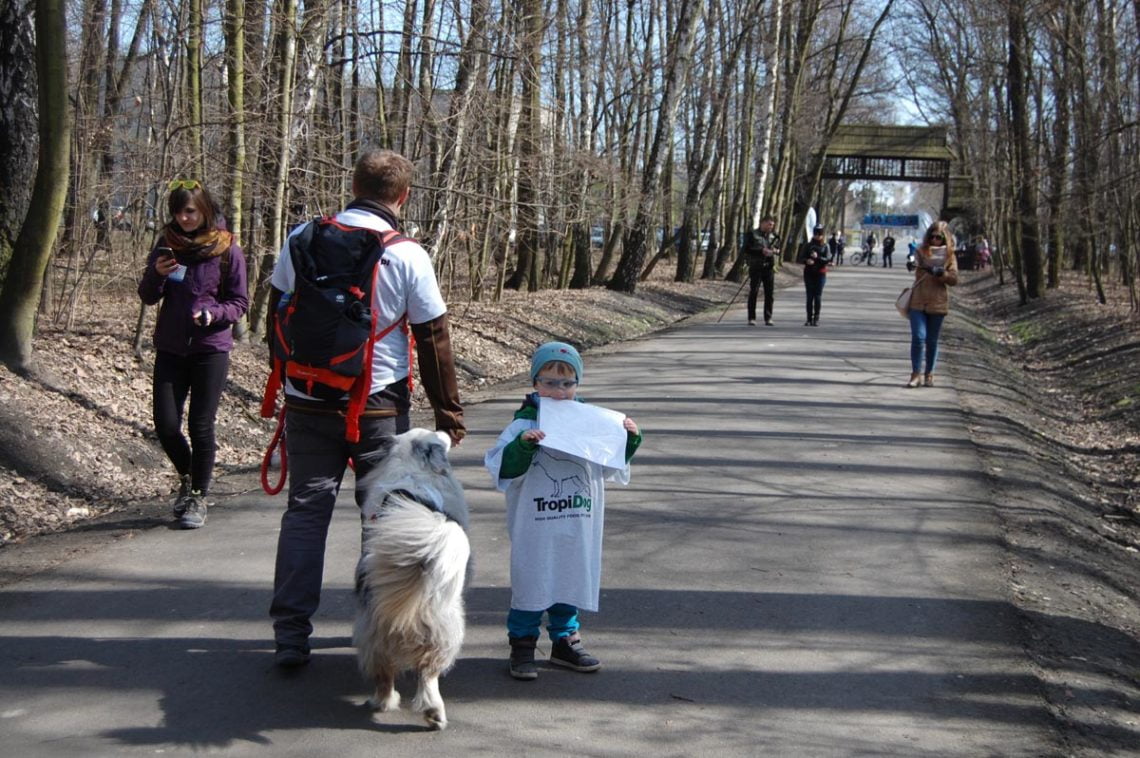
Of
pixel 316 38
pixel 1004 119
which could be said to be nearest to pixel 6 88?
pixel 316 38

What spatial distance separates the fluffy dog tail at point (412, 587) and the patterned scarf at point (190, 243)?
10.7ft

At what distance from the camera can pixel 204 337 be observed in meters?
6.90

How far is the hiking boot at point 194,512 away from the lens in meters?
7.08

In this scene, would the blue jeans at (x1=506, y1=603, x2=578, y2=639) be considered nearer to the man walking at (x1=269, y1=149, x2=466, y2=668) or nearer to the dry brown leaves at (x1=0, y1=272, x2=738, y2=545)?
the man walking at (x1=269, y1=149, x2=466, y2=668)

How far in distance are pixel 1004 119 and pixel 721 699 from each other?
35.9m

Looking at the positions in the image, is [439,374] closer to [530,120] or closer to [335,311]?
[335,311]

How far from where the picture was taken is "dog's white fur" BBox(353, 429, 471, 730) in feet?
13.9

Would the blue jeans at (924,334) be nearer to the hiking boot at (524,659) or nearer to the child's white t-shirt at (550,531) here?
the child's white t-shirt at (550,531)

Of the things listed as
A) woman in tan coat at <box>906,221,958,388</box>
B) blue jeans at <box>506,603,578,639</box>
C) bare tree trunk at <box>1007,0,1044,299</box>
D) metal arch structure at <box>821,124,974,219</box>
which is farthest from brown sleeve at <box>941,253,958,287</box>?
metal arch structure at <box>821,124,974,219</box>

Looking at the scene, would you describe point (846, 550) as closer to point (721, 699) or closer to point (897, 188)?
point (721, 699)

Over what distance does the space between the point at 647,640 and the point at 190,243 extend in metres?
3.56

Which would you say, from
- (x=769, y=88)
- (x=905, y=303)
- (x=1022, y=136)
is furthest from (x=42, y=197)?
(x=769, y=88)

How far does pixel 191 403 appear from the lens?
708 centimetres

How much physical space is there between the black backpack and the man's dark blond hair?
211mm
